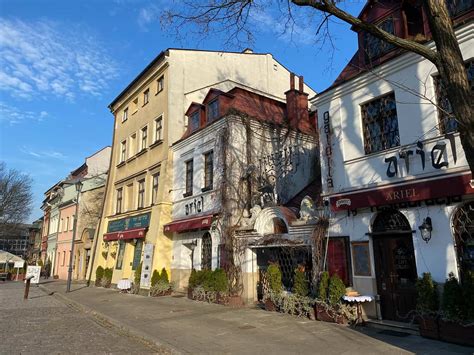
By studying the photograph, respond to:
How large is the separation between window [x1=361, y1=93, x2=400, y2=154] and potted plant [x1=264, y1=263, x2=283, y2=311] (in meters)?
4.57

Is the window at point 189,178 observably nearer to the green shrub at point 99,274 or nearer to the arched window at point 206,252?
the arched window at point 206,252

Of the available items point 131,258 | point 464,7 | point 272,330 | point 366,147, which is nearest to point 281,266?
point 272,330

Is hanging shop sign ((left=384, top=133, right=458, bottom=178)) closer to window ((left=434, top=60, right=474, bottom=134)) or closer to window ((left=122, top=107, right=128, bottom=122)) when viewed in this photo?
window ((left=434, top=60, right=474, bottom=134))

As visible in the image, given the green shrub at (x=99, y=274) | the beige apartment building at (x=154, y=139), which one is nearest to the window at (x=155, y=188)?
the beige apartment building at (x=154, y=139)

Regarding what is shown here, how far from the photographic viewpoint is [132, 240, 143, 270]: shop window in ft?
68.3

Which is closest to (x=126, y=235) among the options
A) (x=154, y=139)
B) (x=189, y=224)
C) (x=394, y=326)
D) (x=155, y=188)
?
(x=155, y=188)

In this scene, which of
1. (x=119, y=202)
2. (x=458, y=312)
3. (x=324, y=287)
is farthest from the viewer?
(x=119, y=202)

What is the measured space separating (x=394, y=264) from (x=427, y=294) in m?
1.52

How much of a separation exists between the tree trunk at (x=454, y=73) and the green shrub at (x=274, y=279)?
771 centimetres

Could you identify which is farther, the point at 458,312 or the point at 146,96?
the point at 146,96

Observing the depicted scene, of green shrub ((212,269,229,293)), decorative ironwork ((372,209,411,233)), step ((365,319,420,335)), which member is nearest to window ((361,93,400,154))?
decorative ironwork ((372,209,411,233))

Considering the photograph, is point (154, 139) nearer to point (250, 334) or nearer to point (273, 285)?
point (273, 285)

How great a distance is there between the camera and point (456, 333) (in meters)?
7.30

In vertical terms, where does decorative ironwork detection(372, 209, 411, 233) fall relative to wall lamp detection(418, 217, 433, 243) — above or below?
above
